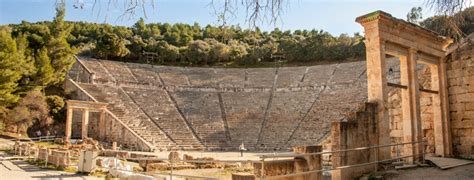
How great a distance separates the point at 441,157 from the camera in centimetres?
1114

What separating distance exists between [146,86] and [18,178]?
1027 inches

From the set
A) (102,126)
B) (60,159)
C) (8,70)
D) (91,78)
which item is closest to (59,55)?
(91,78)

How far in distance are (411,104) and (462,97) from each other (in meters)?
2.07

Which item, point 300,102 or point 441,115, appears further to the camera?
point 300,102

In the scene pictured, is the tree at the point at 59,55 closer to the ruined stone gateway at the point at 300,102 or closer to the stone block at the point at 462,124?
the ruined stone gateway at the point at 300,102

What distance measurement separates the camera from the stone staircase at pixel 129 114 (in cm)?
2660

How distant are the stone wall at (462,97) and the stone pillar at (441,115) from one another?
29 centimetres

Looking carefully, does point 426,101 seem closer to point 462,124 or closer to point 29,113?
point 462,124

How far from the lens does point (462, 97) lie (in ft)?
37.5

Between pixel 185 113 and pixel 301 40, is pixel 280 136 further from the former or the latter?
pixel 301 40

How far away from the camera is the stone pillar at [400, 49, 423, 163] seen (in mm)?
10477

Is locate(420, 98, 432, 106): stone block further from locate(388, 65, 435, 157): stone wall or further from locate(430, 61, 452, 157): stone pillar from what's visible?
locate(430, 61, 452, 157): stone pillar

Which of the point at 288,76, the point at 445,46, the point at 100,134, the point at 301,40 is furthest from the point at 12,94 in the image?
the point at 301,40

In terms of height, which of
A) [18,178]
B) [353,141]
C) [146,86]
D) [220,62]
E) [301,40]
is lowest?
[18,178]
